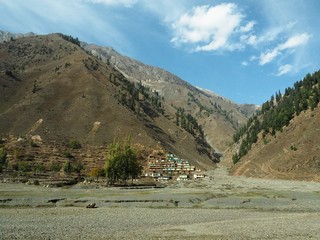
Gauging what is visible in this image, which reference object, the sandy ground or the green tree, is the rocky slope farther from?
the green tree

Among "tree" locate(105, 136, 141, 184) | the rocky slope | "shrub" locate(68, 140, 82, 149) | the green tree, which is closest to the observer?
"tree" locate(105, 136, 141, 184)

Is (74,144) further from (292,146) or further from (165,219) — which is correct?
(165,219)

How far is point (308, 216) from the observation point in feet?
156

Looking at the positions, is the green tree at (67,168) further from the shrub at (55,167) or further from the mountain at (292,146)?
the mountain at (292,146)

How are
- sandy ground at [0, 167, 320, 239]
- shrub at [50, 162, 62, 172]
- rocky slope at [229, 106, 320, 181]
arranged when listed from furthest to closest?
shrub at [50, 162, 62, 172]
rocky slope at [229, 106, 320, 181]
sandy ground at [0, 167, 320, 239]

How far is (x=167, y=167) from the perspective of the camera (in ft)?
551

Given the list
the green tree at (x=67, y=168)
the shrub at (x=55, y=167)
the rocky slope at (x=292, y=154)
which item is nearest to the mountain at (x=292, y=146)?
the rocky slope at (x=292, y=154)

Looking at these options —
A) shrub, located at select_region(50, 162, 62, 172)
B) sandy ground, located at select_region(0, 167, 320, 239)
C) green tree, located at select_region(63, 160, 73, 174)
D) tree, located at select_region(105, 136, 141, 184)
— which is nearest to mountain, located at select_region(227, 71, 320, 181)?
tree, located at select_region(105, 136, 141, 184)

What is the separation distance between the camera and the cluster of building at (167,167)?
15488cm

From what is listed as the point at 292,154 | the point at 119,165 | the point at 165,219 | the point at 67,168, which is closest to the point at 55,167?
the point at 67,168

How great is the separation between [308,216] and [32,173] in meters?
113

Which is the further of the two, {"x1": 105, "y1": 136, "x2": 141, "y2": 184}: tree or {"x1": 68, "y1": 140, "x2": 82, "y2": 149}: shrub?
{"x1": 68, "y1": 140, "x2": 82, "y2": 149}: shrub

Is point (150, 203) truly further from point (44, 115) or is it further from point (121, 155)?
point (44, 115)

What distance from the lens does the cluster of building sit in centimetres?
15488
